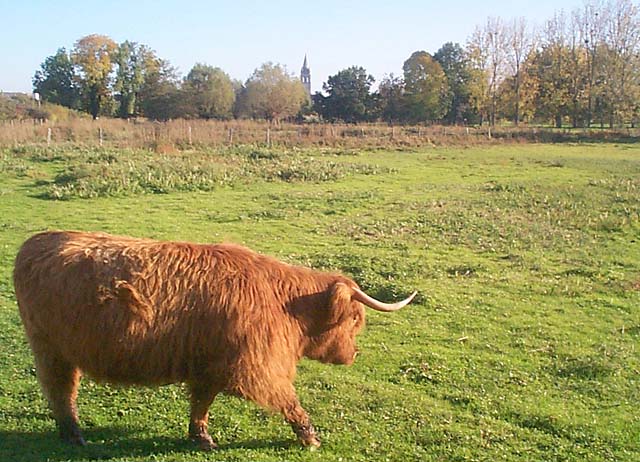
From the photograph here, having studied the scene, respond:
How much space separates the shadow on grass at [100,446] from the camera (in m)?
5.24

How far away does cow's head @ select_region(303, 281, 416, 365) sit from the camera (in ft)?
19.0

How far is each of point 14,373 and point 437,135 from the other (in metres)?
44.2

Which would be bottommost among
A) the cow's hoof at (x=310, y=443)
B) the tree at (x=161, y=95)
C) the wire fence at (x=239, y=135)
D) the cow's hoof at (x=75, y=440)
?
the cow's hoof at (x=310, y=443)

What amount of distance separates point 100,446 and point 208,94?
63.4m

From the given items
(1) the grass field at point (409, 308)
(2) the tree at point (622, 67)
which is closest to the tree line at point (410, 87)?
(2) the tree at point (622, 67)

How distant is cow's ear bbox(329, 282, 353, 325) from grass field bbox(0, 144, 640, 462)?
1000mm

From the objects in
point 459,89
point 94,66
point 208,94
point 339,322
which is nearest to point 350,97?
point 459,89

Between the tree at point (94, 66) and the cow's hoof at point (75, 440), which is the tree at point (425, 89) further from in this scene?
the cow's hoof at point (75, 440)

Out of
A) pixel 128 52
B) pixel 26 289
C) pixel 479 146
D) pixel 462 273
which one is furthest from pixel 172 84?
pixel 26 289

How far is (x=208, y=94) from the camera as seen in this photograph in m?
66.2

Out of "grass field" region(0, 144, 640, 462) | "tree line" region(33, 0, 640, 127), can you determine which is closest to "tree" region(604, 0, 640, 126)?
"tree line" region(33, 0, 640, 127)

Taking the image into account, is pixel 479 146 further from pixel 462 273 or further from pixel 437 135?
pixel 462 273

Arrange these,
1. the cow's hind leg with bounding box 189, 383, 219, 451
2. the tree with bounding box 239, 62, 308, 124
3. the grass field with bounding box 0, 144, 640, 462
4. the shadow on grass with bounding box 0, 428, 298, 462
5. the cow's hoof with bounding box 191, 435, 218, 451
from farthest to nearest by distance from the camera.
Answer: the tree with bounding box 239, 62, 308, 124 < the grass field with bounding box 0, 144, 640, 462 < the cow's hoof with bounding box 191, 435, 218, 451 < the cow's hind leg with bounding box 189, 383, 219, 451 < the shadow on grass with bounding box 0, 428, 298, 462

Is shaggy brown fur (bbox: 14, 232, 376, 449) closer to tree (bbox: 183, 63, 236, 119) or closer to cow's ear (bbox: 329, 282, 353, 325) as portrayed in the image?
cow's ear (bbox: 329, 282, 353, 325)
